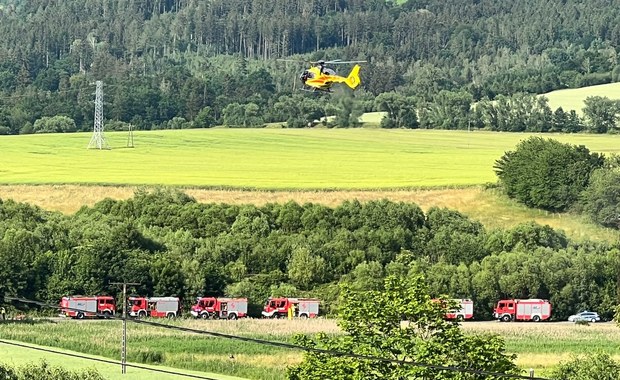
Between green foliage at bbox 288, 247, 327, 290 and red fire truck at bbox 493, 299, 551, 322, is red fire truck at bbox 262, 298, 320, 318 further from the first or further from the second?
red fire truck at bbox 493, 299, 551, 322

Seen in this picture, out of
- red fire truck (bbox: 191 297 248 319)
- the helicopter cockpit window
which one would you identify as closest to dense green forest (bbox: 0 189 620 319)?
red fire truck (bbox: 191 297 248 319)

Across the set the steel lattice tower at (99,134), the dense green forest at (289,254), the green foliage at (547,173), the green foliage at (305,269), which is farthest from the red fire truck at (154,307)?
the steel lattice tower at (99,134)

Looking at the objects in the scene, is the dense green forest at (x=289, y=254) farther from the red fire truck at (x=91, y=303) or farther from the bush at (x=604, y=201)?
the bush at (x=604, y=201)

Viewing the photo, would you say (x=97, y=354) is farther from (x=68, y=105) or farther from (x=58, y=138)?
(x=68, y=105)

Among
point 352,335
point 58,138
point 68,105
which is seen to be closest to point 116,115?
point 68,105

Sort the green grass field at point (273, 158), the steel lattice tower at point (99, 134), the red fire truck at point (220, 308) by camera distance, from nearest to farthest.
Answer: the red fire truck at point (220, 308)
the green grass field at point (273, 158)
the steel lattice tower at point (99, 134)
